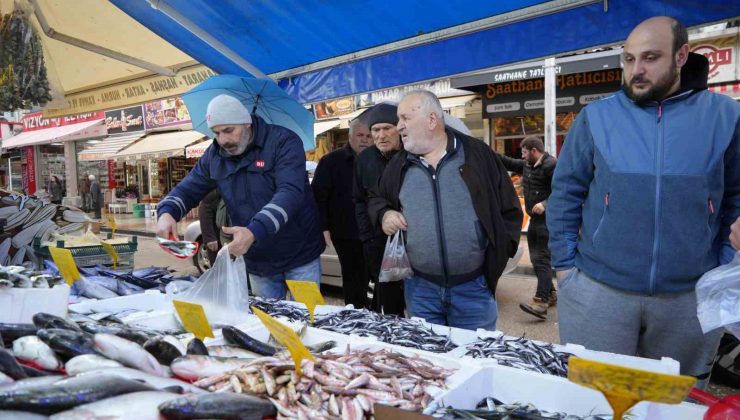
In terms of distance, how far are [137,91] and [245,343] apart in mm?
6640

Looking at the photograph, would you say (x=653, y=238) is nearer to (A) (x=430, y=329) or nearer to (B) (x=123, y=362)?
(A) (x=430, y=329)

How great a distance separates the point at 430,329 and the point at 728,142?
1487 mm

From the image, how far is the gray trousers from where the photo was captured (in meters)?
2.29

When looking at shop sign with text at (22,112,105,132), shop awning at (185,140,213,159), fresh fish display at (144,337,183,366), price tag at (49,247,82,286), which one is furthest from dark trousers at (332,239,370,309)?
shop sign with text at (22,112,105,132)

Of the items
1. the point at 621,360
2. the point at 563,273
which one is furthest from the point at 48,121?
the point at 621,360

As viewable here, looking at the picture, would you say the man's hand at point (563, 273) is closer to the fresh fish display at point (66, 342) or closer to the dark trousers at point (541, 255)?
the fresh fish display at point (66, 342)

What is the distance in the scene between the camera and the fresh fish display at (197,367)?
179 centimetres

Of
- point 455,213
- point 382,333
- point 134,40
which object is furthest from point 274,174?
point 134,40

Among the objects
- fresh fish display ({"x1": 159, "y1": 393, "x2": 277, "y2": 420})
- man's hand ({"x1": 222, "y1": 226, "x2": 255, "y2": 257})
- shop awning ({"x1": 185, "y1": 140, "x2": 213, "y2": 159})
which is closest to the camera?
fresh fish display ({"x1": 159, "y1": 393, "x2": 277, "y2": 420})

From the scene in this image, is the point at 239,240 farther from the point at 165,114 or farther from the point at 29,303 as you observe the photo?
the point at 165,114

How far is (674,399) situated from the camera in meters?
1.25

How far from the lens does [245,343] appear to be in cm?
215

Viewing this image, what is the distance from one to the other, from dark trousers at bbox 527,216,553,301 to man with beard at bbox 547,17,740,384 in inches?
164

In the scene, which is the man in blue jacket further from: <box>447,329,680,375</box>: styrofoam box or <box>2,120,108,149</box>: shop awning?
<box>2,120,108,149</box>: shop awning
